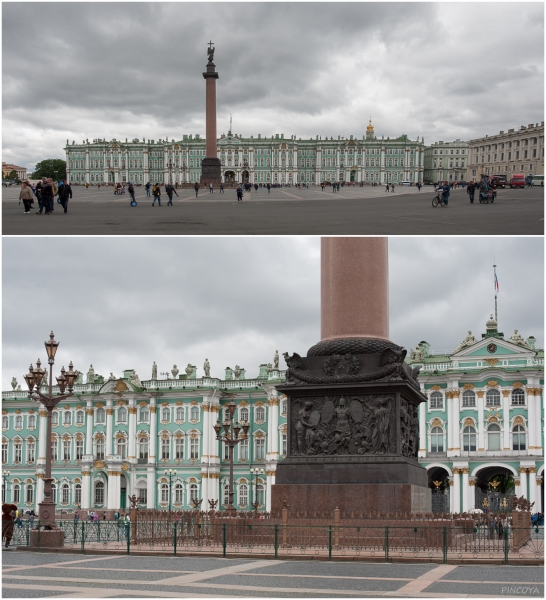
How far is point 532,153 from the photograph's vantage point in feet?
469

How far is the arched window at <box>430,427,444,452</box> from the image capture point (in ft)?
200

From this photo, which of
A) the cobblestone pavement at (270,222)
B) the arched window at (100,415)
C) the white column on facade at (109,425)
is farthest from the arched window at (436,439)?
the cobblestone pavement at (270,222)

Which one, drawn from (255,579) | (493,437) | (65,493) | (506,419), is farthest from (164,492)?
(255,579)

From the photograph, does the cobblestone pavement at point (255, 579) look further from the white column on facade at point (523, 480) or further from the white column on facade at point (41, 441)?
the white column on facade at point (41, 441)

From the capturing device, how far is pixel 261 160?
185m

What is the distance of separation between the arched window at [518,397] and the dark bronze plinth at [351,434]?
41.9 m

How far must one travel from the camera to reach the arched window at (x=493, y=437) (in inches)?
2336

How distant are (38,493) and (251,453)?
1689 centimetres

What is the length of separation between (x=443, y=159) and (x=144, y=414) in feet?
466

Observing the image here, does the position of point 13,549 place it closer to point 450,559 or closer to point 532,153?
point 450,559

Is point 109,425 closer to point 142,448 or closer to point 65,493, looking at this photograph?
point 142,448

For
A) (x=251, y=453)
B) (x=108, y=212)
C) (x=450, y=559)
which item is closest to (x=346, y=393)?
(x=450, y=559)

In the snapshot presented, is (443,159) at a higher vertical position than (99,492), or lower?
higher

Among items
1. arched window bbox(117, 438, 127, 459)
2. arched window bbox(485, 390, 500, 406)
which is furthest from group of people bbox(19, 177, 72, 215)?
arched window bbox(117, 438, 127, 459)
